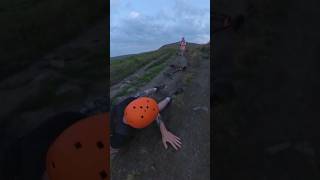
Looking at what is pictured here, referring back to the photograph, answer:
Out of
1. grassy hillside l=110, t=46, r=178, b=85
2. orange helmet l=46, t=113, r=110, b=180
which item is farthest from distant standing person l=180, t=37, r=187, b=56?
orange helmet l=46, t=113, r=110, b=180

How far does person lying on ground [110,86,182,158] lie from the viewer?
1.15 metres

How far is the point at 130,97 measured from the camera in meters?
1.19

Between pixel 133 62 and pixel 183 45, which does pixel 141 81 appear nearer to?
pixel 133 62

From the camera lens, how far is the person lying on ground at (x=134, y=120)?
1154mm

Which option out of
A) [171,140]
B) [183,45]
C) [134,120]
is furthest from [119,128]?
[183,45]

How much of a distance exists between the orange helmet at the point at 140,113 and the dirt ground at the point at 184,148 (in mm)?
30

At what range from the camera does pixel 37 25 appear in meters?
1.23

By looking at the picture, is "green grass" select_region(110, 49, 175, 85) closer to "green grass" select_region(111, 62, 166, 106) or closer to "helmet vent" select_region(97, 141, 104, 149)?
"green grass" select_region(111, 62, 166, 106)

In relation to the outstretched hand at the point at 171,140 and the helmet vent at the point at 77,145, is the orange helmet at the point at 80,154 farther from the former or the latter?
the outstretched hand at the point at 171,140

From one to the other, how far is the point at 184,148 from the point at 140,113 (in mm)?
175

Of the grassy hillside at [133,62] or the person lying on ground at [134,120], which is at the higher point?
the grassy hillside at [133,62]
